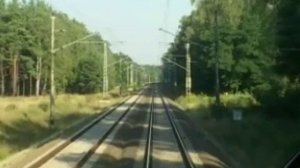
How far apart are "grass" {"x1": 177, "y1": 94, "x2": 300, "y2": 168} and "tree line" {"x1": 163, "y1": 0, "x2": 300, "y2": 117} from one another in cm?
183

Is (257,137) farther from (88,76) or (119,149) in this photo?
(88,76)

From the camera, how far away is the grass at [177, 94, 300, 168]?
22.5 m

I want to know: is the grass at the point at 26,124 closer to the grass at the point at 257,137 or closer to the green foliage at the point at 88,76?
the grass at the point at 257,137

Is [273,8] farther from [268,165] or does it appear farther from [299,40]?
[268,165]

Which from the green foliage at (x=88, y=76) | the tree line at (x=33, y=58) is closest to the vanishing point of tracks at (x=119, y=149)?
the tree line at (x=33, y=58)

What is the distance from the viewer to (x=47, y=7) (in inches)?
5989

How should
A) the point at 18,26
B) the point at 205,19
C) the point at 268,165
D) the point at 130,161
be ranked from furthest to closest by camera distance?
the point at 18,26, the point at 205,19, the point at 130,161, the point at 268,165

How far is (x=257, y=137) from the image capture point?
29828mm

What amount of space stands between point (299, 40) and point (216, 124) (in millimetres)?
16363

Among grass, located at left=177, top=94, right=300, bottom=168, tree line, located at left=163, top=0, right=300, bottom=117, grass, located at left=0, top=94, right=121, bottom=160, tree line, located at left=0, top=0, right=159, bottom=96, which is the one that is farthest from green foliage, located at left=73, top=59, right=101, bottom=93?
grass, located at left=177, top=94, right=300, bottom=168

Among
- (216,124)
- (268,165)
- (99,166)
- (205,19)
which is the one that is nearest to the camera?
(268,165)

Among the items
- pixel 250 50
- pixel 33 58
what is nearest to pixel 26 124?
pixel 250 50

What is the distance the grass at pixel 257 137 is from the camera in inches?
888

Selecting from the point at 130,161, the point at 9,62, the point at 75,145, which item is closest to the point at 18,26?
the point at 9,62
